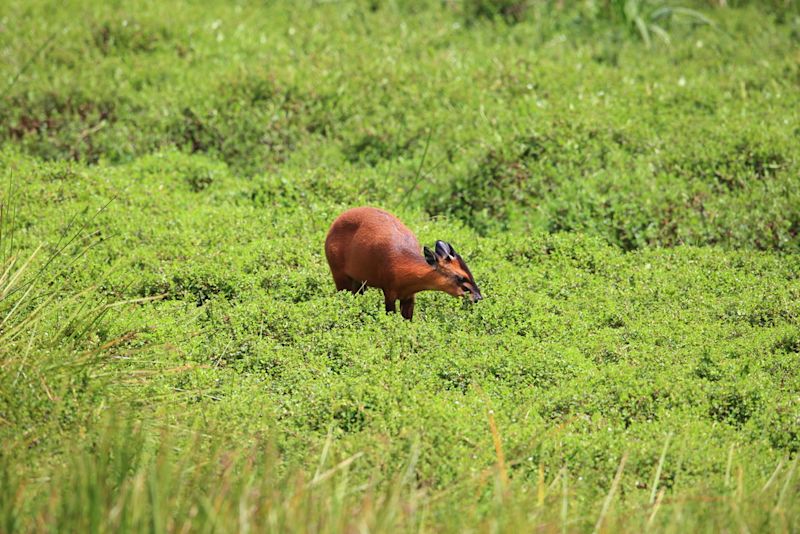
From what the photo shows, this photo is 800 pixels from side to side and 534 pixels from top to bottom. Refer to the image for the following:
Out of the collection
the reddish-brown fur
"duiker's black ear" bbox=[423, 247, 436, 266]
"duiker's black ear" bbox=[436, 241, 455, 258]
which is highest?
"duiker's black ear" bbox=[436, 241, 455, 258]

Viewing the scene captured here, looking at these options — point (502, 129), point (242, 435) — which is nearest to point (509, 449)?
point (242, 435)

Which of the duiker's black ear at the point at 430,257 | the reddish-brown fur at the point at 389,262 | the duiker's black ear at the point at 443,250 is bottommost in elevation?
the reddish-brown fur at the point at 389,262

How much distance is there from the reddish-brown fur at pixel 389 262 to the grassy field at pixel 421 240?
22 cm

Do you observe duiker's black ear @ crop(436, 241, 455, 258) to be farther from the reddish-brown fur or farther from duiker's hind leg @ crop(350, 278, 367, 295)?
duiker's hind leg @ crop(350, 278, 367, 295)

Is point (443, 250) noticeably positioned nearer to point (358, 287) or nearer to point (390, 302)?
point (390, 302)

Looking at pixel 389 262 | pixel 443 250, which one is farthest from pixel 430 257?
pixel 389 262

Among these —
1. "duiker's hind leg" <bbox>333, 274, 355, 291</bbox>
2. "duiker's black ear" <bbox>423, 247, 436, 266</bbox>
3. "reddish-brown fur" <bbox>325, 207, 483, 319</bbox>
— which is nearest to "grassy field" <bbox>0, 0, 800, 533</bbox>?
"duiker's hind leg" <bbox>333, 274, 355, 291</bbox>

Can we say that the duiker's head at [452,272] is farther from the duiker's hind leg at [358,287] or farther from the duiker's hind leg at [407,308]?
the duiker's hind leg at [358,287]

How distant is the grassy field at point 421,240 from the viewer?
15.0ft

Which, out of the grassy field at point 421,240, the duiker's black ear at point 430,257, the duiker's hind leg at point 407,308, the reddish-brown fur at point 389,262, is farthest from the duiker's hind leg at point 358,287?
the duiker's black ear at point 430,257

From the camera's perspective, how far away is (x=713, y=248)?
8.04 m

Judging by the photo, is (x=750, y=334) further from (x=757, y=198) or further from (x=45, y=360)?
(x=45, y=360)

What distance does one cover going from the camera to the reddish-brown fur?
6273 mm

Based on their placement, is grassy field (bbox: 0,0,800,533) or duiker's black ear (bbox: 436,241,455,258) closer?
grassy field (bbox: 0,0,800,533)
